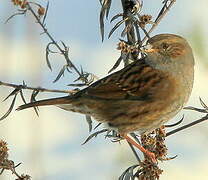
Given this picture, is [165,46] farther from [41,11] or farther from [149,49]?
[41,11]

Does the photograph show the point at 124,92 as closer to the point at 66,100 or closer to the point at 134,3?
the point at 66,100

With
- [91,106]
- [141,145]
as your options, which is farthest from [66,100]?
[141,145]

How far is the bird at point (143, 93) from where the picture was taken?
3.04 meters

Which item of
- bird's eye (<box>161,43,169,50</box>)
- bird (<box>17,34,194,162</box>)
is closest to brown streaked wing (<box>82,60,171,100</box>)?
bird (<box>17,34,194,162</box>)

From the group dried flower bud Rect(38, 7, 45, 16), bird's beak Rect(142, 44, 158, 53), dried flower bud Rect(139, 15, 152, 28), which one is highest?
dried flower bud Rect(38, 7, 45, 16)

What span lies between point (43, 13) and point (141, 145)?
0.87 m

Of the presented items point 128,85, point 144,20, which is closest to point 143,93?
point 128,85

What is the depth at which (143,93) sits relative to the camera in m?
3.22

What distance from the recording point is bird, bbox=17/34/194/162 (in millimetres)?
3045

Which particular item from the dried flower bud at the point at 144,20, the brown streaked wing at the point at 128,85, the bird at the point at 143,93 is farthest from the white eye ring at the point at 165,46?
the dried flower bud at the point at 144,20

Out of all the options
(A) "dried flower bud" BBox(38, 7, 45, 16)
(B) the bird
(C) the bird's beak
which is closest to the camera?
(A) "dried flower bud" BBox(38, 7, 45, 16)

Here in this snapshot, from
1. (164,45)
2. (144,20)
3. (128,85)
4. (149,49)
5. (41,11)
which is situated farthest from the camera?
(128,85)

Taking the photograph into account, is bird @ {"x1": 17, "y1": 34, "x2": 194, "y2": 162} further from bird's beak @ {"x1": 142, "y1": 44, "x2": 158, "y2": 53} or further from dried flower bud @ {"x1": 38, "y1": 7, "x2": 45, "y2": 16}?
dried flower bud @ {"x1": 38, "y1": 7, "x2": 45, "y2": 16}

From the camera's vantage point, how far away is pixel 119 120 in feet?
10.3
